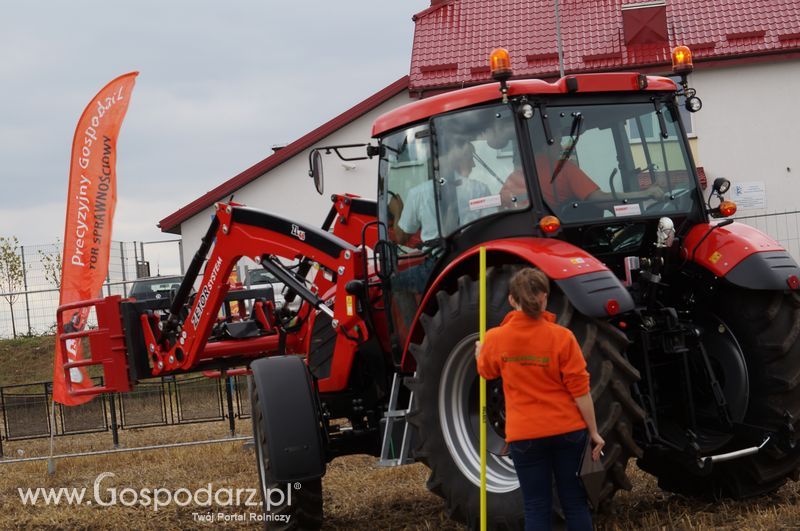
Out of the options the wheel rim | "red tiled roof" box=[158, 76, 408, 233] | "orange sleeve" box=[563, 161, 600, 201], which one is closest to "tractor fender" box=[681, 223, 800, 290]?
"orange sleeve" box=[563, 161, 600, 201]

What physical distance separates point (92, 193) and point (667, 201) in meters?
8.91

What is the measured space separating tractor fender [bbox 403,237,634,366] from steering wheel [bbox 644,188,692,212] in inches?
34.7

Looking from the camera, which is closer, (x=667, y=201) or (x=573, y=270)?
(x=573, y=270)

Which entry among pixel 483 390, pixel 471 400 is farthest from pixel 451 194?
pixel 483 390

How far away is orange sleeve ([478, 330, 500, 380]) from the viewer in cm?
471

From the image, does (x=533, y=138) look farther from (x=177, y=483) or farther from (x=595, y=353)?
(x=177, y=483)

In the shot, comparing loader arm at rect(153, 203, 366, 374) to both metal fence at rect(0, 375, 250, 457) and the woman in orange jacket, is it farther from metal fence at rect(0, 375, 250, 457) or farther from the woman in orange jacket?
metal fence at rect(0, 375, 250, 457)

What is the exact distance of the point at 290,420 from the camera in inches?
252

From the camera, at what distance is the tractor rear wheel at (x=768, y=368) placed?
5742mm

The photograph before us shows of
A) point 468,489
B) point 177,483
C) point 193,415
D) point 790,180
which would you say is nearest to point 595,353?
point 468,489

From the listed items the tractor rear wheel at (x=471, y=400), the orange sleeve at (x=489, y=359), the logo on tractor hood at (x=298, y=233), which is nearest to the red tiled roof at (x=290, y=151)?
the logo on tractor hood at (x=298, y=233)

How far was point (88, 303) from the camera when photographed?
352 inches

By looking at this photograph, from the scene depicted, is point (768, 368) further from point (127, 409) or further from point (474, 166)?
point (127, 409)

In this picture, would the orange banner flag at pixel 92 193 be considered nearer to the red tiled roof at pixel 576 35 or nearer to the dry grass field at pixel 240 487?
the dry grass field at pixel 240 487
